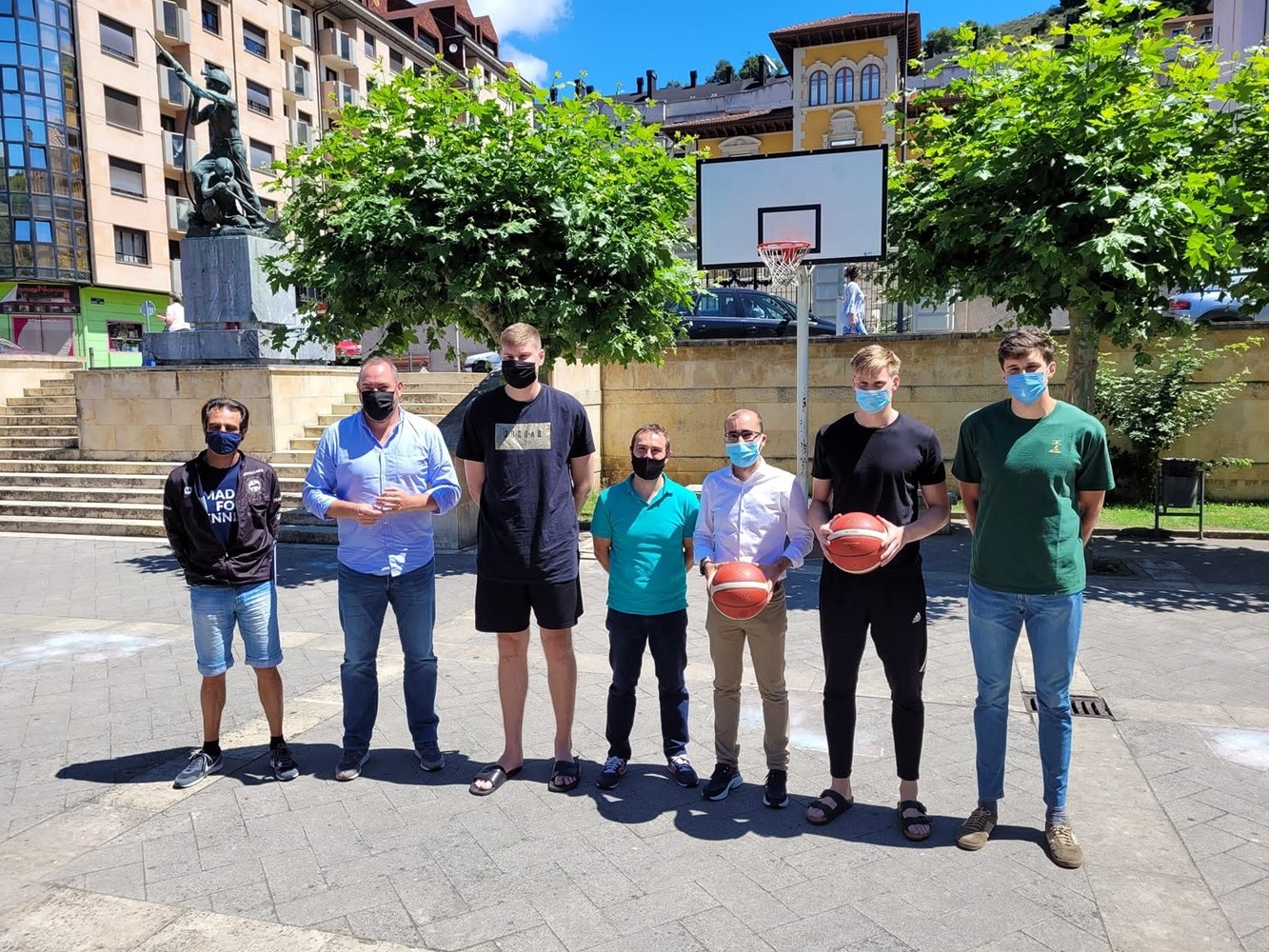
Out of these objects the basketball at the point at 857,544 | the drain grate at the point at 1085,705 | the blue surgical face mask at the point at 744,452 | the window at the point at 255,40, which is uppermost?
the window at the point at 255,40

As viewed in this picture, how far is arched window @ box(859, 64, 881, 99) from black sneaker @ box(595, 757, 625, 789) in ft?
175

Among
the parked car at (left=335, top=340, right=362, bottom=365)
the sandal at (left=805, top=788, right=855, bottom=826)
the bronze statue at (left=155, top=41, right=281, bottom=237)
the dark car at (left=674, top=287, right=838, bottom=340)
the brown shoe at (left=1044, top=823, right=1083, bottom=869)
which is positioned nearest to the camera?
the brown shoe at (left=1044, top=823, right=1083, bottom=869)

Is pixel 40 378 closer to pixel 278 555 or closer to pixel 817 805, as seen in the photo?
pixel 278 555

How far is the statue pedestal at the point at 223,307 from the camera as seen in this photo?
1399 centimetres

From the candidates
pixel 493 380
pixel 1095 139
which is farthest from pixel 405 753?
pixel 493 380

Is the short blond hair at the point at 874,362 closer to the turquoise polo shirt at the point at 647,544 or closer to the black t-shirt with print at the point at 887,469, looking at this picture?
the black t-shirt with print at the point at 887,469

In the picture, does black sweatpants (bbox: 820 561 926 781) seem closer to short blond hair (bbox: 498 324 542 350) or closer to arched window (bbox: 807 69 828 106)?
short blond hair (bbox: 498 324 542 350)

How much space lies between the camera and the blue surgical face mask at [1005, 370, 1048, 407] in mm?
3650

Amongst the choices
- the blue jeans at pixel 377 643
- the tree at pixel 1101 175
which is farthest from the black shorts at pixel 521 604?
the tree at pixel 1101 175

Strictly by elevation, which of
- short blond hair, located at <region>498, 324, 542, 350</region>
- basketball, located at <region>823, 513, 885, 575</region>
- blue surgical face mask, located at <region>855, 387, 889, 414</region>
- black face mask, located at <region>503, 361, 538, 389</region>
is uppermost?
short blond hair, located at <region>498, 324, 542, 350</region>

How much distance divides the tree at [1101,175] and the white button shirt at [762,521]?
505 centimetres

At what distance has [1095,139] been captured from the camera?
25.9 feet

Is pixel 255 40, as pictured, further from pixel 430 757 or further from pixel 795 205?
pixel 430 757

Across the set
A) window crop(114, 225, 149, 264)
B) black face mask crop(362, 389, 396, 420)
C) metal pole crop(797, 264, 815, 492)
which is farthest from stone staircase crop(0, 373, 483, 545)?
window crop(114, 225, 149, 264)
